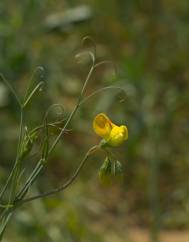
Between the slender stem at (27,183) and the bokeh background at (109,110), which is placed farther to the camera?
the bokeh background at (109,110)

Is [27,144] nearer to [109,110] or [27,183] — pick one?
[27,183]

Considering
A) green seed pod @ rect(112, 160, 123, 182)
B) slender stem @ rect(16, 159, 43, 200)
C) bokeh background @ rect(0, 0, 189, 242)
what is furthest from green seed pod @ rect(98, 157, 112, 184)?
bokeh background @ rect(0, 0, 189, 242)

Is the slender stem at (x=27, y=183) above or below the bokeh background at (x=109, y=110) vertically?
above

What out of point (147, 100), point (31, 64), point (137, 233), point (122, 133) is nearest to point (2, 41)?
point (31, 64)

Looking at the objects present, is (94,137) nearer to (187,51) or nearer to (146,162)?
(146,162)

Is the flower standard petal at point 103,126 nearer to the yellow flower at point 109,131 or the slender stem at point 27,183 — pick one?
the yellow flower at point 109,131

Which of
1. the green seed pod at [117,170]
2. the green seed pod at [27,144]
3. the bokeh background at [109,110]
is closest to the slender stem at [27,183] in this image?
the green seed pod at [27,144]

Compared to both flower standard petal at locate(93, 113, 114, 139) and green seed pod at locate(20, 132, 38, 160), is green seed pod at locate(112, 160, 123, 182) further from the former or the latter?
green seed pod at locate(20, 132, 38, 160)
